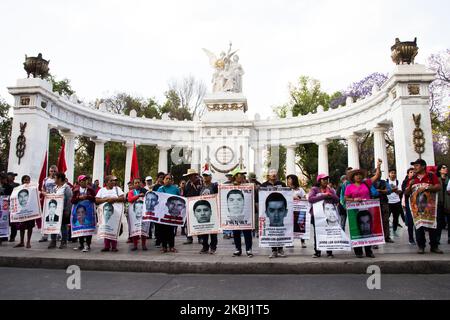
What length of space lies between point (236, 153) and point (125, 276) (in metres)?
23.2

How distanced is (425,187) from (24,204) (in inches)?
473

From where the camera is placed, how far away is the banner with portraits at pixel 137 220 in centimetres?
986

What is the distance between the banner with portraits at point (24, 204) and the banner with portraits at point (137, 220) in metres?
2.96

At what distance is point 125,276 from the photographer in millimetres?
7020

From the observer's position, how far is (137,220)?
400 inches

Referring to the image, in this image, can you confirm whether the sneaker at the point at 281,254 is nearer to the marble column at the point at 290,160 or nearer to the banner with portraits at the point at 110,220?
the banner with portraits at the point at 110,220

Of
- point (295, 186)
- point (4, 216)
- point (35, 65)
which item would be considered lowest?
point (4, 216)

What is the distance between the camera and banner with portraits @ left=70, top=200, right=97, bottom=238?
31.3ft

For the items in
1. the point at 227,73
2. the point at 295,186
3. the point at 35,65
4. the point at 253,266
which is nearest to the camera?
the point at 253,266

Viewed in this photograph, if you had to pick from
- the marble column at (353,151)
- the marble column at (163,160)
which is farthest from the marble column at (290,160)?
the marble column at (163,160)

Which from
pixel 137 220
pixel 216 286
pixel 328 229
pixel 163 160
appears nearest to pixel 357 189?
pixel 328 229

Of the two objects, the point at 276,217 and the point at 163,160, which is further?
the point at 163,160

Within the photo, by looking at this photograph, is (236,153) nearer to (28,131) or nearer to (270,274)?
(28,131)

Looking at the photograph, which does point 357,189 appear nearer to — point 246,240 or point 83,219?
point 246,240
